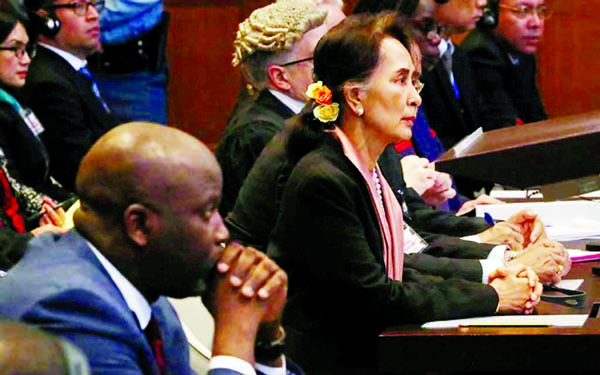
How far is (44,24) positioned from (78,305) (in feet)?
11.6

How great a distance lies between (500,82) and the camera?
6148mm

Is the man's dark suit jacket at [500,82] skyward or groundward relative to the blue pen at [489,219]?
groundward

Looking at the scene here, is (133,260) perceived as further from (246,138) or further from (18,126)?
(18,126)

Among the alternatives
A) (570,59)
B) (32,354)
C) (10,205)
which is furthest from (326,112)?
(570,59)

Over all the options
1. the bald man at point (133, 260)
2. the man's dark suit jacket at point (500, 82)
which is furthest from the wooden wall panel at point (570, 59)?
the bald man at point (133, 260)

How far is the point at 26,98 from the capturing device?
487cm

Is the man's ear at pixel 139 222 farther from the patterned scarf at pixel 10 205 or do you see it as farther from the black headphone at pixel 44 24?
the black headphone at pixel 44 24

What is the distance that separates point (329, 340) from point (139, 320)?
1024 millimetres

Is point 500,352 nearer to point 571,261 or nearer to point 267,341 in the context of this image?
point 267,341

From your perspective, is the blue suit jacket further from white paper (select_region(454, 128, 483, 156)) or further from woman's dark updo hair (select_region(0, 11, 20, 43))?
woman's dark updo hair (select_region(0, 11, 20, 43))

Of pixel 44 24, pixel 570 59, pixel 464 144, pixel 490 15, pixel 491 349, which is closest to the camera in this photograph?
pixel 491 349

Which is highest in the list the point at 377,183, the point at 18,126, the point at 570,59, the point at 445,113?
the point at 377,183

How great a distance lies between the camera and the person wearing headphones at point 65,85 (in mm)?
4875

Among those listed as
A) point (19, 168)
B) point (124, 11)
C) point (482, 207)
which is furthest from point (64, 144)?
point (482, 207)
